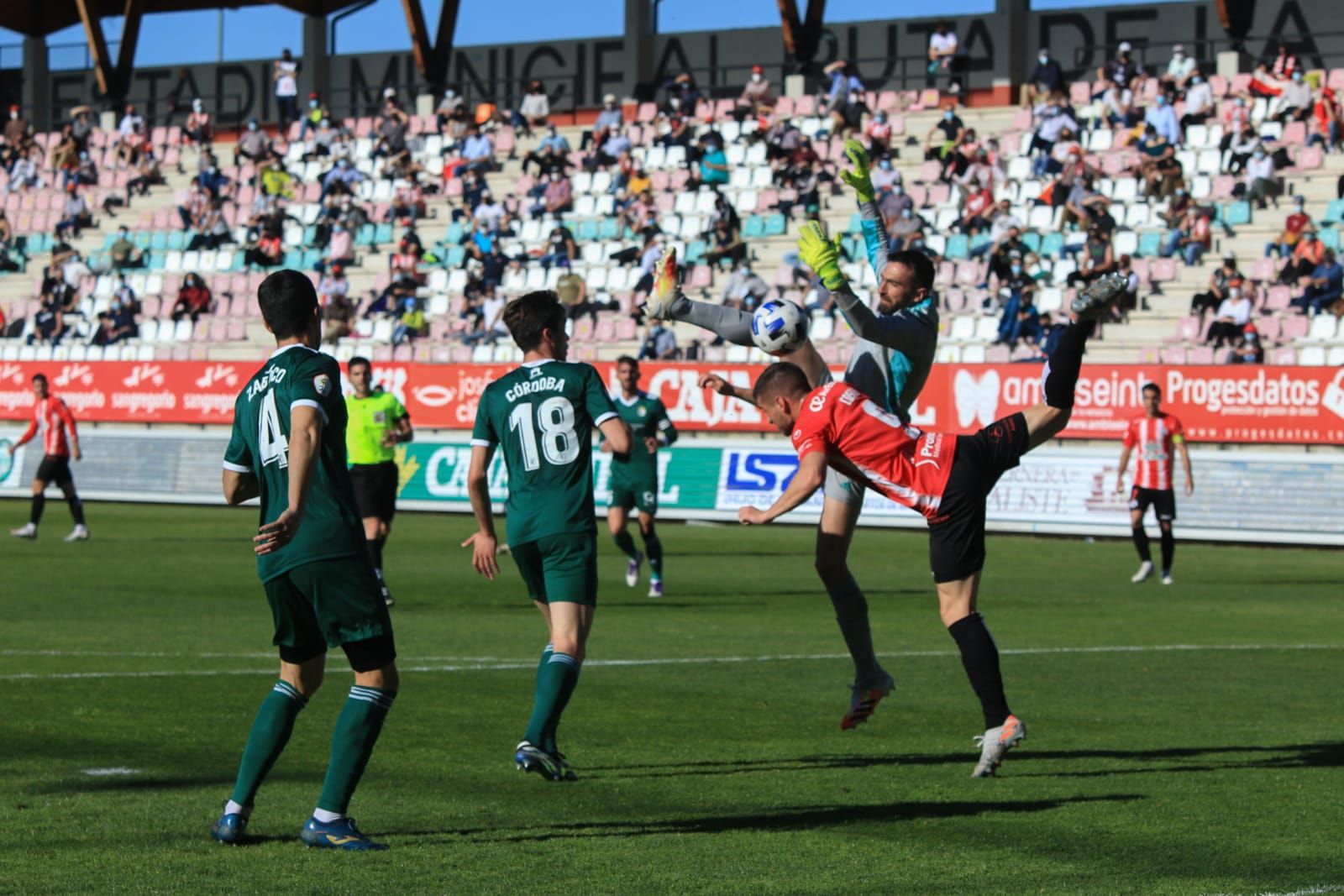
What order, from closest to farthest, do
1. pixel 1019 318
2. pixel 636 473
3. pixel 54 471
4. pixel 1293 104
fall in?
1. pixel 636 473
2. pixel 54 471
3. pixel 1019 318
4. pixel 1293 104

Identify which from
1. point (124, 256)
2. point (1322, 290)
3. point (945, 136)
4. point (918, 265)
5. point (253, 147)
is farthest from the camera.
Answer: point (253, 147)

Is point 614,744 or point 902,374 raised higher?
point 902,374

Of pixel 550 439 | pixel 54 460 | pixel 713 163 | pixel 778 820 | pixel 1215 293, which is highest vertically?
pixel 713 163

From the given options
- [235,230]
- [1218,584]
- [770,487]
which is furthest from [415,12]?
[1218,584]

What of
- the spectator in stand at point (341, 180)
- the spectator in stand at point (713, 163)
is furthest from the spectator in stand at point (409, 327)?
the spectator in stand at point (341, 180)

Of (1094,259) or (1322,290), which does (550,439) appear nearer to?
(1322,290)

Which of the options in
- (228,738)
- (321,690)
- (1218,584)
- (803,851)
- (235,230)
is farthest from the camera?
(235,230)

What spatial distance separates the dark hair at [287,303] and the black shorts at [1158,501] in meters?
16.8

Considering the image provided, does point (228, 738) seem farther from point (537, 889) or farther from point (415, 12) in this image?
point (415, 12)

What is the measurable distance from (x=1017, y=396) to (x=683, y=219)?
11.5 metres

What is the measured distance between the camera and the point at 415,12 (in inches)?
2044

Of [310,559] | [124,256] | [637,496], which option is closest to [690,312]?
[310,559]

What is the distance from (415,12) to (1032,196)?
71.0ft

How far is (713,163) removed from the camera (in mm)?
40812
